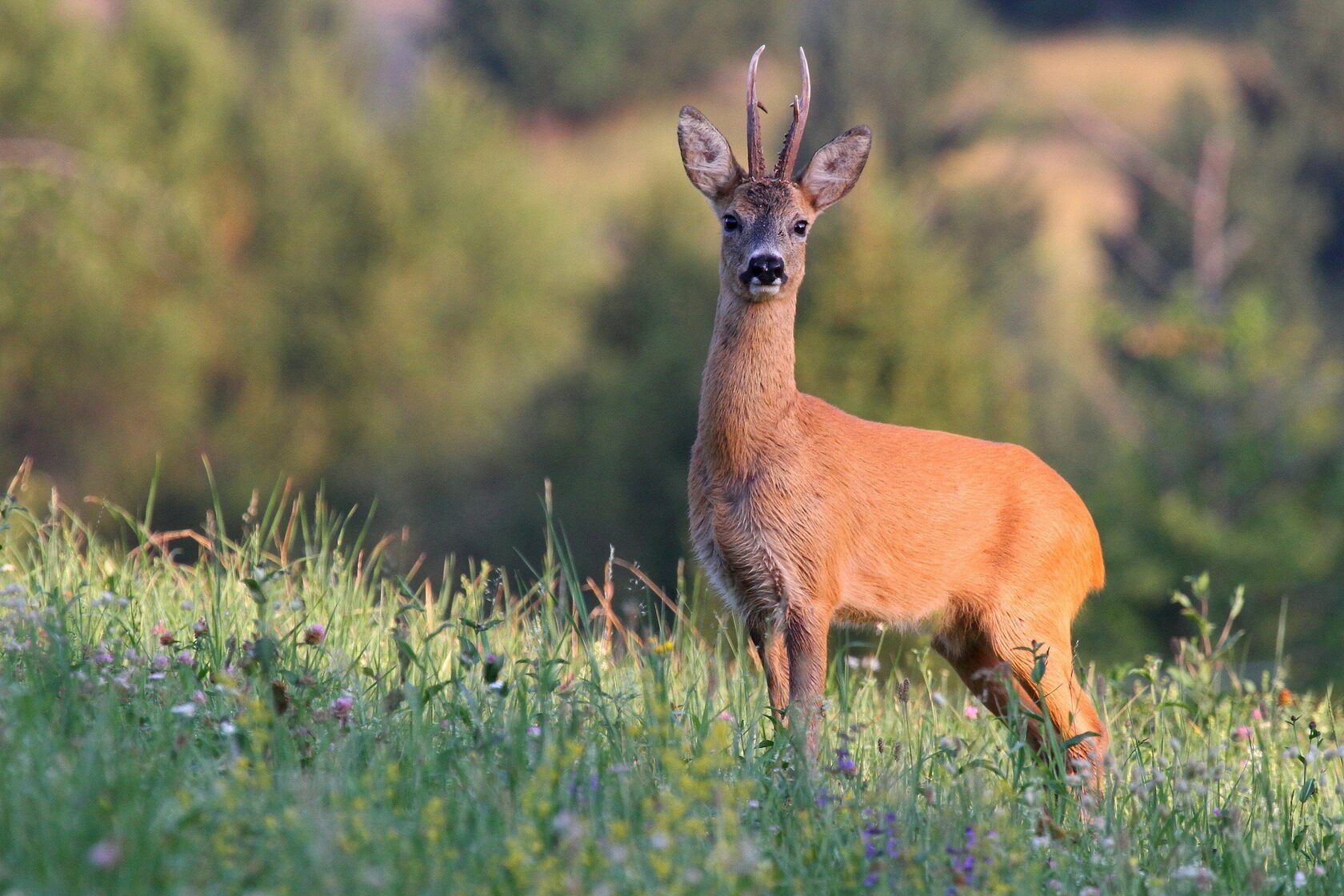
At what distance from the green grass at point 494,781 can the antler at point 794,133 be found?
1.57m

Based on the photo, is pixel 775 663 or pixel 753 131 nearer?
pixel 775 663

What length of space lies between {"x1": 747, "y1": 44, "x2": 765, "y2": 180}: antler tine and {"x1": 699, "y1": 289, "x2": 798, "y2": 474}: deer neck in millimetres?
453

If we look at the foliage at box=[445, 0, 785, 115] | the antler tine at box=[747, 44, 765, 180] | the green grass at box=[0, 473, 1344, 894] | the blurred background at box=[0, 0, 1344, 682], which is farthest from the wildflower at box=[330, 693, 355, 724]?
the foliage at box=[445, 0, 785, 115]

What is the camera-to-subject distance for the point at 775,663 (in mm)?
5211

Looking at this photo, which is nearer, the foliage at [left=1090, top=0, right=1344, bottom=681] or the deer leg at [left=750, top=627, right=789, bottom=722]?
the deer leg at [left=750, top=627, right=789, bottom=722]

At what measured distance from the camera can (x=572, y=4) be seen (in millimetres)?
62656

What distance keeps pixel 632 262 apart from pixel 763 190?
105ft

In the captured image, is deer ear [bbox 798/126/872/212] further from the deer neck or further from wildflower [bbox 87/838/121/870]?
wildflower [bbox 87/838/121/870]

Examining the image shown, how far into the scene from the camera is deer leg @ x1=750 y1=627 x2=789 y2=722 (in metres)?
5.14

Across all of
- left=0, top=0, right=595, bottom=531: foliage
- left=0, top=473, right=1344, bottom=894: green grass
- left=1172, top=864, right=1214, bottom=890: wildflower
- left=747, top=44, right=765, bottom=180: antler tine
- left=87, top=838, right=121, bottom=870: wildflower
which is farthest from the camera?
left=0, top=0, right=595, bottom=531: foliage

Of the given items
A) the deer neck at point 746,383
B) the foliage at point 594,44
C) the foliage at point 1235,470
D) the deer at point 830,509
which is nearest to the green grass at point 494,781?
the deer at point 830,509

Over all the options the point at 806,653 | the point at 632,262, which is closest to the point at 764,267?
the point at 806,653

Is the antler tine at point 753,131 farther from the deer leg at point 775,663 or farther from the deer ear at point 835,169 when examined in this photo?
the deer leg at point 775,663

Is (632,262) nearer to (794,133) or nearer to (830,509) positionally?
(794,133)
